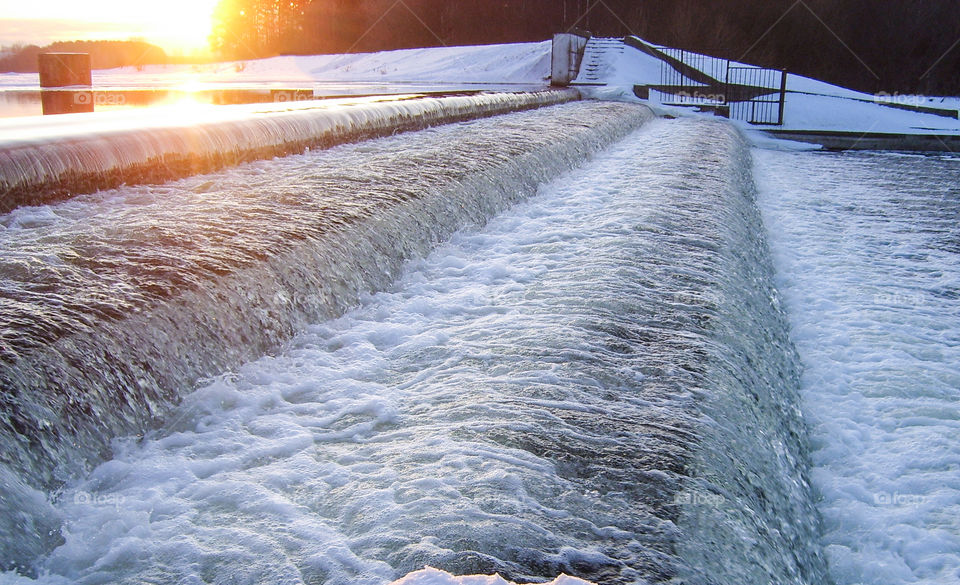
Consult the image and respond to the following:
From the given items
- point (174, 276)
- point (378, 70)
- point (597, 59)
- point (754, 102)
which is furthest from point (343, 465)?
point (378, 70)

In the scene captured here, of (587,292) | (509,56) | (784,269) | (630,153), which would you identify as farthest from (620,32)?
(587,292)

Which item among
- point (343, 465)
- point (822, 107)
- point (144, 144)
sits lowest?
point (343, 465)

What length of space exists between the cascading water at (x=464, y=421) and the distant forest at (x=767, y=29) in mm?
19468

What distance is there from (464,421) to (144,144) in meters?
3.62

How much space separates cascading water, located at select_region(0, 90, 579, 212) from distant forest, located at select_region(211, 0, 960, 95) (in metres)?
17.0

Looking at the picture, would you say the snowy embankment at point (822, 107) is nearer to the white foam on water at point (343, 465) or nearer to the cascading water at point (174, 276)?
the cascading water at point (174, 276)

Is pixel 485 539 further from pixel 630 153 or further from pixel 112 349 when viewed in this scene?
pixel 630 153

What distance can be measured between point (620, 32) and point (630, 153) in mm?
19569

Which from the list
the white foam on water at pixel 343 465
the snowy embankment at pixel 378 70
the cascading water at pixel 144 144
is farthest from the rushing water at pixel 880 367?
the snowy embankment at pixel 378 70

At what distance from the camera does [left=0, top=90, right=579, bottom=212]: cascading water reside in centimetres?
436

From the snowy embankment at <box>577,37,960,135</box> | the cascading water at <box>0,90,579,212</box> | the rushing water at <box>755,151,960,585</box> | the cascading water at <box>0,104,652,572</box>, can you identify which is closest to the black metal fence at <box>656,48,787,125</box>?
the snowy embankment at <box>577,37,960,135</box>

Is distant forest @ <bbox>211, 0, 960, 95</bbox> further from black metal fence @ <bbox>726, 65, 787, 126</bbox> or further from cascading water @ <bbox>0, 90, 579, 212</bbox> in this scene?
cascading water @ <bbox>0, 90, 579, 212</bbox>

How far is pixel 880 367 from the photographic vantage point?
3.96 meters

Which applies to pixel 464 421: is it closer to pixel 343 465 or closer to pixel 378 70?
pixel 343 465
